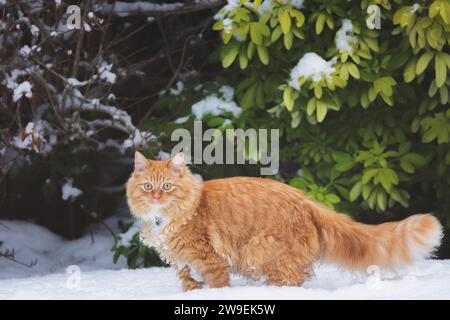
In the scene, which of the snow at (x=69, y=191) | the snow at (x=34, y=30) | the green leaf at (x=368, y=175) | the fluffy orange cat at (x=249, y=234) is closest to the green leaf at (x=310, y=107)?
the green leaf at (x=368, y=175)

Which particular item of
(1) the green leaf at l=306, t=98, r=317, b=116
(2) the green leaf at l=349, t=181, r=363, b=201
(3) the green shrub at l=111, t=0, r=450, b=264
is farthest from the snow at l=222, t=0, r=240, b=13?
(2) the green leaf at l=349, t=181, r=363, b=201

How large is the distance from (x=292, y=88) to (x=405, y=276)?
1.82 m

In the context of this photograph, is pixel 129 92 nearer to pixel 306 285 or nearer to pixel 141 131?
pixel 141 131

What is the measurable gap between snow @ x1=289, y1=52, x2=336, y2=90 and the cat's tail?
1.46 meters

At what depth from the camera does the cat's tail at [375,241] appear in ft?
14.2

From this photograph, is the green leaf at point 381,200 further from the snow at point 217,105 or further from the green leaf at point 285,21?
the green leaf at point 285,21

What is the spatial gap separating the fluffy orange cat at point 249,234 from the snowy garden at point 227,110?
0.49 feet

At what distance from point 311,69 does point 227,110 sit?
3.27 feet

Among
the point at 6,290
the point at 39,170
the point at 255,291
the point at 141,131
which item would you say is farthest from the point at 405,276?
the point at 39,170

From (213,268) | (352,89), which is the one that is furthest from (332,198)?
(213,268)

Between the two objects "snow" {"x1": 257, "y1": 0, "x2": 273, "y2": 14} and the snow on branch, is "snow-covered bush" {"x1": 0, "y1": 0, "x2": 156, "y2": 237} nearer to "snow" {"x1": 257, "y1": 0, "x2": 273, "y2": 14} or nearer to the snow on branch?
the snow on branch

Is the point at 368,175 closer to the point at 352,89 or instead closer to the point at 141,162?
the point at 352,89

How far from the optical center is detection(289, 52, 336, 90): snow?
5676mm

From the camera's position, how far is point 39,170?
7.94 m
